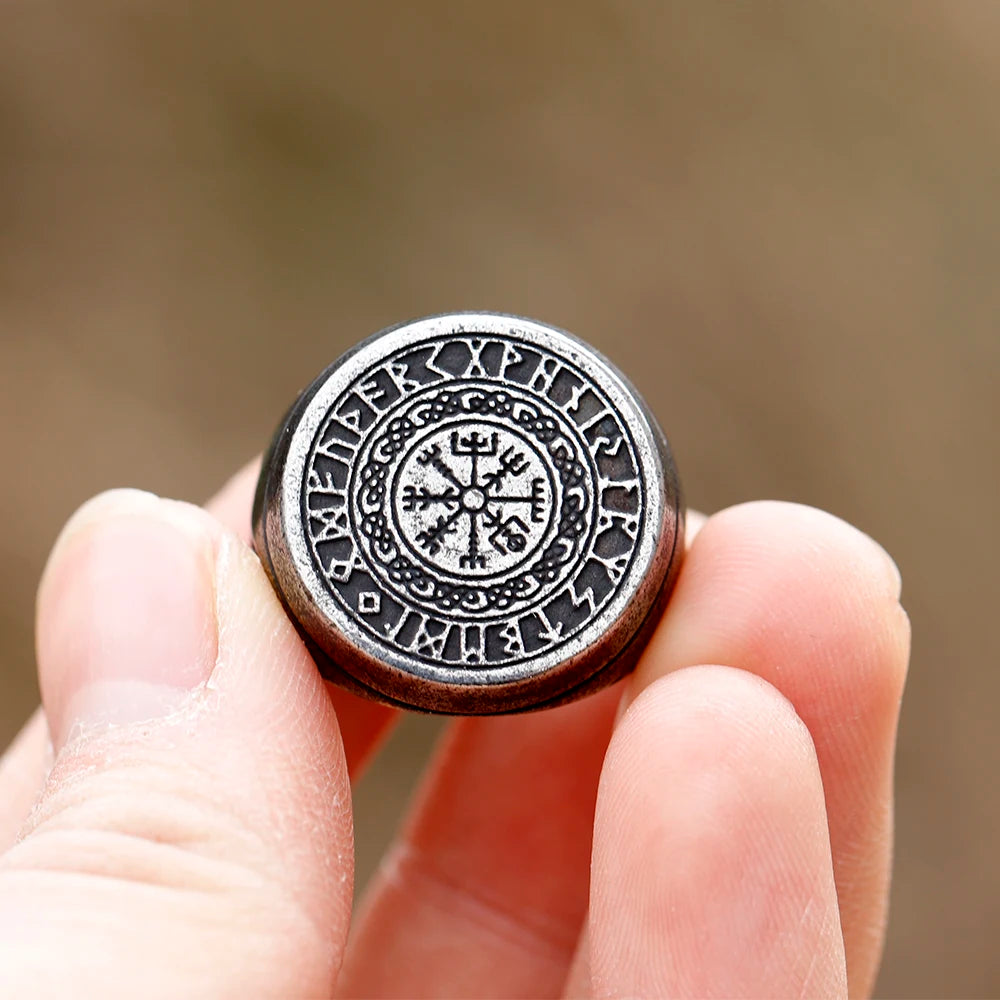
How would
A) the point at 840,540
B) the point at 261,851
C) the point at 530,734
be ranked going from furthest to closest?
the point at 530,734 < the point at 840,540 < the point at 261,851

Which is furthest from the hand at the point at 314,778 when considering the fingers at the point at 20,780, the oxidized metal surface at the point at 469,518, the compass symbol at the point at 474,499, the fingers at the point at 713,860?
the fingers at the point at 20,780

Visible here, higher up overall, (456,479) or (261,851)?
(456,479)

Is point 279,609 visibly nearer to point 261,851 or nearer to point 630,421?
point 261,851

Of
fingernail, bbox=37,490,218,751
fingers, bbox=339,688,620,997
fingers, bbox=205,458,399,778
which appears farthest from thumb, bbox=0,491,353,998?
fingers, bbox=339,688,620,997

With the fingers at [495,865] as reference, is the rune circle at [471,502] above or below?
above

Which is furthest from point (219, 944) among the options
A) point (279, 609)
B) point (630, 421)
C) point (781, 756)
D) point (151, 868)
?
point (630, 421)

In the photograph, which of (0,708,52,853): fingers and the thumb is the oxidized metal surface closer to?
the thumb

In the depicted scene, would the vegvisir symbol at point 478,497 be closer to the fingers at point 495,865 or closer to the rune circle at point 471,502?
the rune circle at point 471,502
